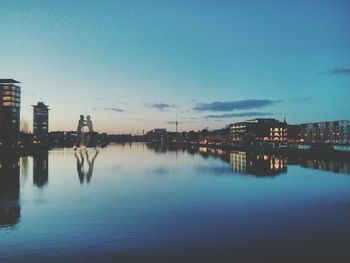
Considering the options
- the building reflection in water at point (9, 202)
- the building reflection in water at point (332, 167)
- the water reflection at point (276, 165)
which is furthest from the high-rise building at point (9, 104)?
the building reflection in water at point (332, 167)

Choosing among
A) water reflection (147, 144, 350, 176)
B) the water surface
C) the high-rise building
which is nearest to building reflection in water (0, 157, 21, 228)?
the water surface

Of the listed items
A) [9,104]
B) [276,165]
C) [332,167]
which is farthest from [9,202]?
[9,104]

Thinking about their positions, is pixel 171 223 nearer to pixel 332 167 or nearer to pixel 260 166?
pixel 260 166

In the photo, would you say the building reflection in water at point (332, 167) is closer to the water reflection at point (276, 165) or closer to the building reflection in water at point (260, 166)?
the water reflection at point (276, 165)

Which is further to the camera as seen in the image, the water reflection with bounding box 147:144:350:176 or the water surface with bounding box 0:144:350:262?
the water reflection with bounding box 147:144:350:176

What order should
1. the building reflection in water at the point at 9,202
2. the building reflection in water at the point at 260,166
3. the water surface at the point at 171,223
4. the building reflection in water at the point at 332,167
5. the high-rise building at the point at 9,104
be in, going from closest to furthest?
the water surface at the point at 171,223 < the building reflection in water at the point at 9,202 < the building reflection in water at the point at 260,166 < the building reflection in water at the point at 332,167 < the high-rise building at the point at 9,104

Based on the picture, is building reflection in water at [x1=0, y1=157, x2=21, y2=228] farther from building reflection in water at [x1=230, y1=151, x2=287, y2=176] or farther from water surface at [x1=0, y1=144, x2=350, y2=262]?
building reflection in water at [x1=230, y1=151, x2=287, y2=176]

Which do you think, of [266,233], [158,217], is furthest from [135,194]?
[266,233]

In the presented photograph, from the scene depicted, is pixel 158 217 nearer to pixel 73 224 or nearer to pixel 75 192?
pixel 73 224

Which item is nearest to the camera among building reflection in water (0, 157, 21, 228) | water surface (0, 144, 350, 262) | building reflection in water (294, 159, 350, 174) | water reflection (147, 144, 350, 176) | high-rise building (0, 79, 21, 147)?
water surface (0, 144, 350, 262)

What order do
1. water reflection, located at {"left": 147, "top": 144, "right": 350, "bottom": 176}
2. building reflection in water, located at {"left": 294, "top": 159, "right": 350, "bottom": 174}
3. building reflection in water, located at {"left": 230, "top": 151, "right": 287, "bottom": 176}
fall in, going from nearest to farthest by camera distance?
building reflection in water, located at {"left": 230, "top": 151, "right": 287, "bottom": 176} < water reflection, located at {"left": 147, "top": 144, "right": 350, "bottom": 176} < building reflection in water, located at {"left": 294, "top": 159, "right": 350, "bottom": 174}

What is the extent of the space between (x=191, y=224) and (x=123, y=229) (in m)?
4.33

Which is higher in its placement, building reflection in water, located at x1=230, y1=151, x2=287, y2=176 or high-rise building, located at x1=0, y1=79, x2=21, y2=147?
high-rise building, located at x1=0, y1=79, x2=21, y2=147

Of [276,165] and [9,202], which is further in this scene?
[276,165]
